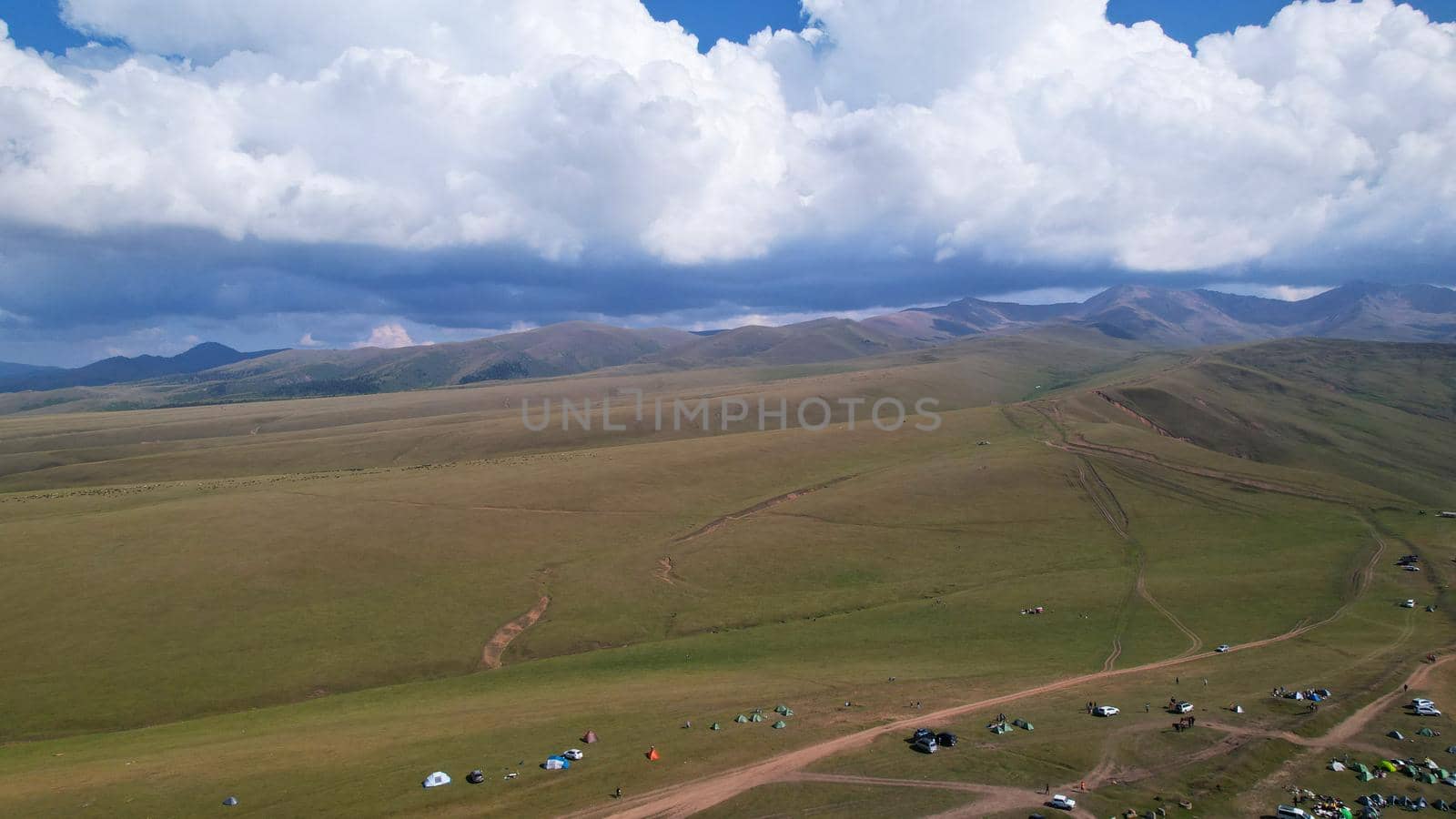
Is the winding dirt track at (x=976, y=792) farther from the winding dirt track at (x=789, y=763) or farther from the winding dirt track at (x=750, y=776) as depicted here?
the winding dirt track at (x=750, y=776)

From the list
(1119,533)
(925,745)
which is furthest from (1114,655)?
(1119,533)

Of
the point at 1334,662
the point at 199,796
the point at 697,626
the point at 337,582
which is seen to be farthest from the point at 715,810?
the point at 337,582

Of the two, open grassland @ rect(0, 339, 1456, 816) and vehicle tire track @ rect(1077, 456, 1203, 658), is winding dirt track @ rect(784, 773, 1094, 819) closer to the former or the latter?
open grassland @ rect(0, 339, 1456, 816)

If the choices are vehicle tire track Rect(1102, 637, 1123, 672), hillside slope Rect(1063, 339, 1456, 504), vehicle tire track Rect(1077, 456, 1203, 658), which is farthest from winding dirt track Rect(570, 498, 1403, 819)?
hillside slope Rect(1063, 339, 1456, 504)

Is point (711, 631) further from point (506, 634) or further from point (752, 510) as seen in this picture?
point (752, 510)

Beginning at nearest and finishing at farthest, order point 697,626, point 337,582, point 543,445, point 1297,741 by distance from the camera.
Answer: point 1297,741 → point 697,626 → point 337,582 → point 543,445

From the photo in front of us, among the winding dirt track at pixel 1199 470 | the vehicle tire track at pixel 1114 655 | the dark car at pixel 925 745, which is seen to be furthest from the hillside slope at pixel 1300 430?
the dark car at pixel 925 745

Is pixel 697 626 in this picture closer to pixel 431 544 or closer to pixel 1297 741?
pixel 431 544
